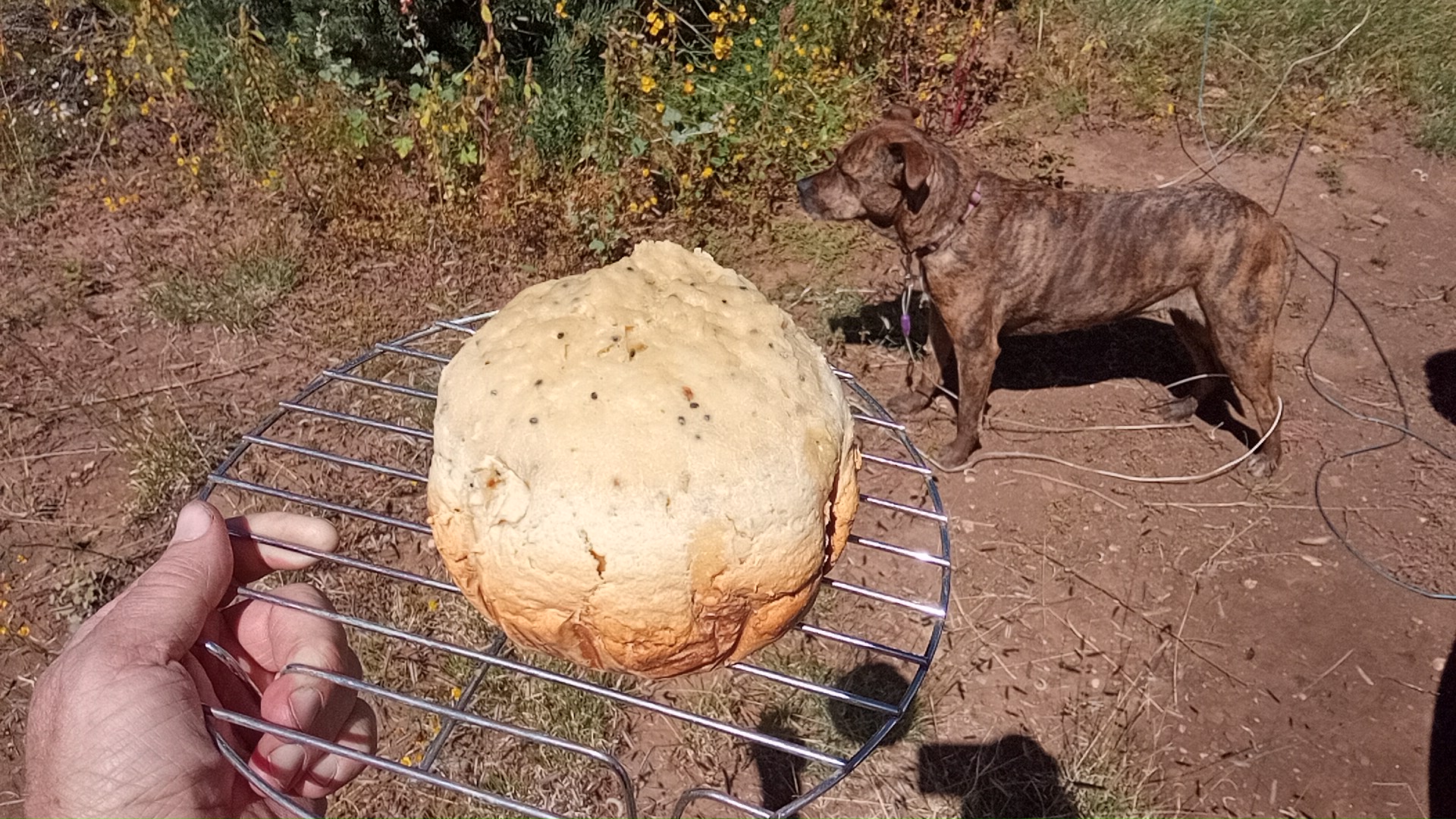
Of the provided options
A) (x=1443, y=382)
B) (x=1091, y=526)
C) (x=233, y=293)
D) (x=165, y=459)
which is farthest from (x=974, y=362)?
(x=233, y=293)

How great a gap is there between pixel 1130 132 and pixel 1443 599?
13.9 ft

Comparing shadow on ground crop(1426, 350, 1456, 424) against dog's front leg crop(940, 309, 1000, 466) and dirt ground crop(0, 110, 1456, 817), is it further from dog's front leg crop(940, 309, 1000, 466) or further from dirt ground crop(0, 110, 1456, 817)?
dog's front leg crop(940, 309, 1000, 466)

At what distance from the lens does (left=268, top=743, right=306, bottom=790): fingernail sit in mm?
2289

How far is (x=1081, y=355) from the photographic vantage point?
Answer: 18.5ft

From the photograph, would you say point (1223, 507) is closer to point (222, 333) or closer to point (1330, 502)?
point (1330, 502)

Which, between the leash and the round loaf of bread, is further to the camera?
the leash

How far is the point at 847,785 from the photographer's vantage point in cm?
357

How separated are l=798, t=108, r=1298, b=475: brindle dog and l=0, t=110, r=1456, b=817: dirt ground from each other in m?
0.79

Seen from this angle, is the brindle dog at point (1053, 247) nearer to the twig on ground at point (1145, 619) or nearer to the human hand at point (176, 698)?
the twig on ground at point (1145, 619)

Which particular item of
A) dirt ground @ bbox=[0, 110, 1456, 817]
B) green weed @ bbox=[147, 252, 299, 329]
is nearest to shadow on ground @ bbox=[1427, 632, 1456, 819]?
dirt ground @ bbox=[0, 110, 1456, 817]

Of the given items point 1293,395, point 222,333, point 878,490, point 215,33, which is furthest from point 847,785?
point 215,33

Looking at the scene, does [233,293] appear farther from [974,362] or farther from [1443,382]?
[1443,382]

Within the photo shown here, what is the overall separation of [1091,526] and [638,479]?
3473 mm

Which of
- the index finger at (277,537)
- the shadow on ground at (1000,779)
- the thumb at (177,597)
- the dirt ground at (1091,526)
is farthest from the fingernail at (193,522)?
the shadow on ground at (1000,779)
